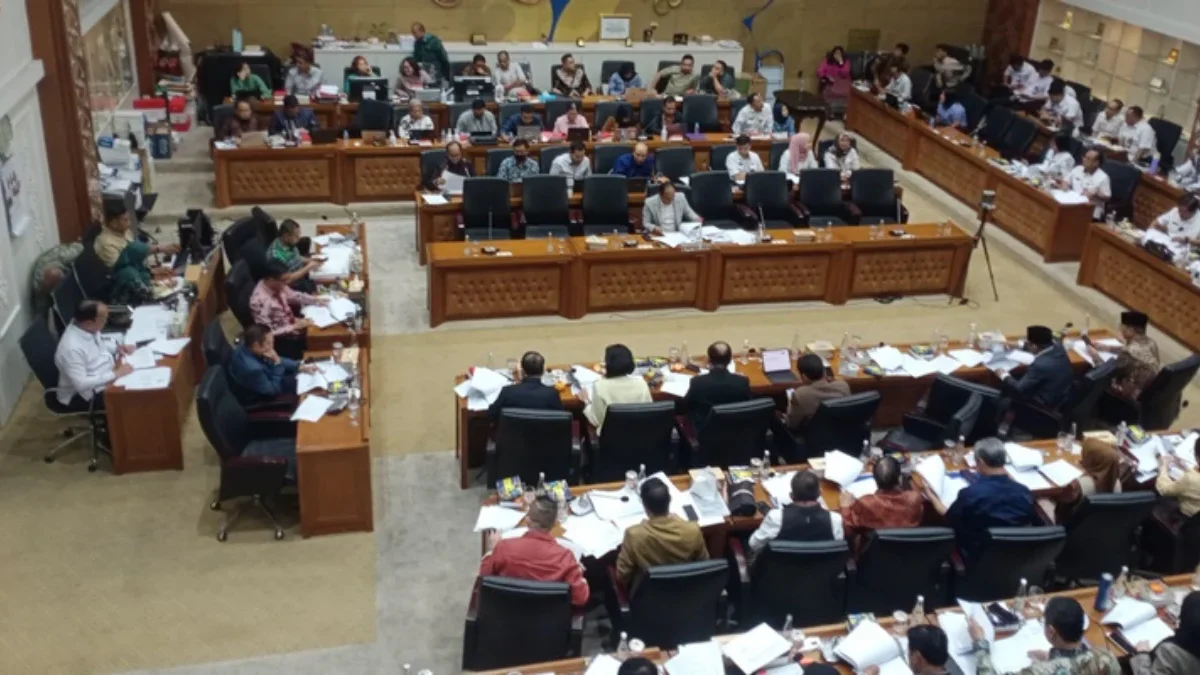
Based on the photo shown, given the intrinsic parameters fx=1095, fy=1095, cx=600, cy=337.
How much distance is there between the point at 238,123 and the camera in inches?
541

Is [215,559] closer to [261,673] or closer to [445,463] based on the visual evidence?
[261,673]

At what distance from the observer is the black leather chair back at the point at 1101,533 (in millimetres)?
6715

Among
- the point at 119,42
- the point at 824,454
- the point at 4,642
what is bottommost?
the point at 4,642

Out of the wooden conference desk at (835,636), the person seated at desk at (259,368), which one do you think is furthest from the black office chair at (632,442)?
the person seated at desk at (259,368)

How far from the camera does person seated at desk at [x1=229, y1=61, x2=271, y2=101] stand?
606 inches

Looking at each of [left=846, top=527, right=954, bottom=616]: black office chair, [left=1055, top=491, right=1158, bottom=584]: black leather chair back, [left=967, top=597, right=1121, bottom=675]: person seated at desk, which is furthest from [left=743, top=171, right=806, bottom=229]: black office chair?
[left=967, top=597, right=1121, bottom=675]: person seated at desk

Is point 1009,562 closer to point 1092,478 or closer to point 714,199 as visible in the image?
point 1092,478

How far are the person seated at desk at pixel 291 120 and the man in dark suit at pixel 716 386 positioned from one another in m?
7.93

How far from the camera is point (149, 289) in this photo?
972cm

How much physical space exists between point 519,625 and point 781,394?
369 centimetres

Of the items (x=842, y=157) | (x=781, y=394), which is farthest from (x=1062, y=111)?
(x=781, y=394)

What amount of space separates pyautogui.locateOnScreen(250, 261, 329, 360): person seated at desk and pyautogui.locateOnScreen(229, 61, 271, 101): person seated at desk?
6.95 meters

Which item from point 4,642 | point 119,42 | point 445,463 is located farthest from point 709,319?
point 119,42

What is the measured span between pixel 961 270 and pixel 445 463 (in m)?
6.44
